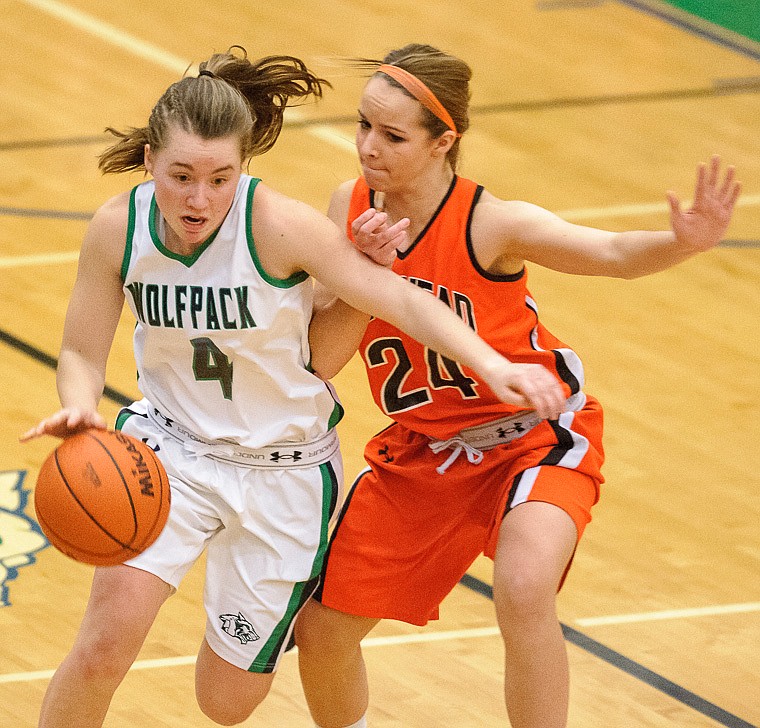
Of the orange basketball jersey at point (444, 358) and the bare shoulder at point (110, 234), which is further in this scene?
the orange basketball jersey at point (444, 358)

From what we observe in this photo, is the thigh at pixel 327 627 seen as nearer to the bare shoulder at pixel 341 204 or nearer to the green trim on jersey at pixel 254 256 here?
the green trim on jersey at pixel 254 256

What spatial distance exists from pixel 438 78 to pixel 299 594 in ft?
4.33

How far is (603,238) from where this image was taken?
389cm

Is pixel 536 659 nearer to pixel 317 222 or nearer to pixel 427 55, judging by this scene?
pixel 317 222

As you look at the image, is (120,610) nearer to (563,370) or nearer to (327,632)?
(327,632)

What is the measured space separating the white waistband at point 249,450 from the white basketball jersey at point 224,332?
0.03 meters

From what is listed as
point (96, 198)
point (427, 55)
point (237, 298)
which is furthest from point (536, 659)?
point (96, 198)

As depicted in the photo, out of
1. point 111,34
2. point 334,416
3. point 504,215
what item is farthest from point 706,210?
point 111,34

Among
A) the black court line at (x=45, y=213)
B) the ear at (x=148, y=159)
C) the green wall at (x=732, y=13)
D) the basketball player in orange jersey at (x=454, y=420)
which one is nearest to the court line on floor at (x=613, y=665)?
the basketball player in orange jersey at (x=454, y=420)

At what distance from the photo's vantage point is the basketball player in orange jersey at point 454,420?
3.81 m

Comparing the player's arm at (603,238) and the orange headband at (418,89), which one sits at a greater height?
the orange headband at (418,89)

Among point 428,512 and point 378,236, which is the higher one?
point 378,236

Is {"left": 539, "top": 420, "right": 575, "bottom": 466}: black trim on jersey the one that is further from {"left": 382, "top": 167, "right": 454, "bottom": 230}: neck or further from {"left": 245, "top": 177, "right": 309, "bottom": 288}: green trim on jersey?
{"left": 245, "top": 177, "right": 309, "bottom": 288}: green trim on jersey

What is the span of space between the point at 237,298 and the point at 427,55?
835 millimetres
